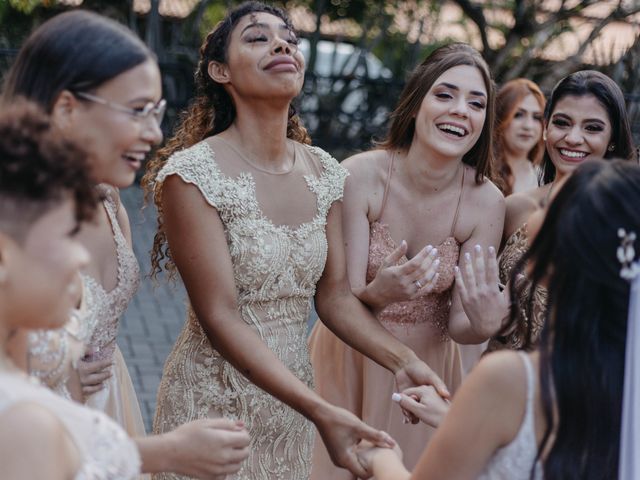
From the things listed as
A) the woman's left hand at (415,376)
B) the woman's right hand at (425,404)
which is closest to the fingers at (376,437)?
the woman's right hand at (425,404)

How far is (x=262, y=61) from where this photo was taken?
3.43 m

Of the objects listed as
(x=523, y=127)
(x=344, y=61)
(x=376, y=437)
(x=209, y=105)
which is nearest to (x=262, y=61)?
(x=209, y=105)

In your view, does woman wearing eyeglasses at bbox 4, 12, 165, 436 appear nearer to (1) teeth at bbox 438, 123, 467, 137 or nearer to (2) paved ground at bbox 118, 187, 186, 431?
(1) teeth at bbox 438, 123, 467, 137

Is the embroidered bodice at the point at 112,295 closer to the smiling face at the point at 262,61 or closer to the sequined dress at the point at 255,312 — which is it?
the sequined dress at the point at 255,312

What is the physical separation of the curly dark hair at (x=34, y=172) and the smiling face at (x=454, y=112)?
2.30m

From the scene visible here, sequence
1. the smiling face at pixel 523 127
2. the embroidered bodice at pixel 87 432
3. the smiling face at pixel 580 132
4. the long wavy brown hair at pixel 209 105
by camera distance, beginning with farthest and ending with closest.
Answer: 1. the smiling face at pixel 523 127
2. the smiling face at pixel 580 132
3. the long wavy brown hair at pixel 209 105
4. the embroidered bodice at pixel 87 432

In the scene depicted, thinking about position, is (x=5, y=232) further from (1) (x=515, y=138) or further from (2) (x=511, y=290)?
(1) (x=515, y=138)

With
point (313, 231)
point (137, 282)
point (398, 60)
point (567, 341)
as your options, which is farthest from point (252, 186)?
point (398, 60)

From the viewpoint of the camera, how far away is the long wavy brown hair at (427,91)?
402 cm

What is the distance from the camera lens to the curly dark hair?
1779mm

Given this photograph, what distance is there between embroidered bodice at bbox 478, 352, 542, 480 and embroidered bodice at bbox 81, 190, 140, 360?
1.25 m

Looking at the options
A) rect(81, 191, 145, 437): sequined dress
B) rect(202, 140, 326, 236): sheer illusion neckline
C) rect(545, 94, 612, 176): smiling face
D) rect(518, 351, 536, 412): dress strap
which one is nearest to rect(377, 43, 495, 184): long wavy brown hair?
rect(545, 94, 612, 176): smiling face

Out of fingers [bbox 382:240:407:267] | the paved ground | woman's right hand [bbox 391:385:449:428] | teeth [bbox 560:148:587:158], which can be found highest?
teeth [bbox 560:148:587:158]

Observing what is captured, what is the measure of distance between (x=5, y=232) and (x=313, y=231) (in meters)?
1.79
